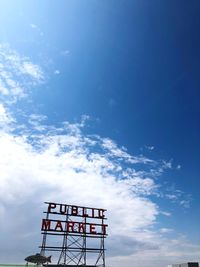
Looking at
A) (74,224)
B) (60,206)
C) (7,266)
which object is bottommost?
(7,266)

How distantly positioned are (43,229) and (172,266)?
3789 centimetres

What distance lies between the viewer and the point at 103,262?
4428 cm

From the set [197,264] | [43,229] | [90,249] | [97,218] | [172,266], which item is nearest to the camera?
[43,229]

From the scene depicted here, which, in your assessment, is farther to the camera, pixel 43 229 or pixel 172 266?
pixel 172 266

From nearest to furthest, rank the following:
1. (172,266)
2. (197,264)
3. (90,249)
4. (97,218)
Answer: (90,249)
(97,218)
(197,264)
(172,266)

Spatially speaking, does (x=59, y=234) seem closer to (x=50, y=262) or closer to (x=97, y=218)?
(x=50, y=262)

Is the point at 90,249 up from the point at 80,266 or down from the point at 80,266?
up

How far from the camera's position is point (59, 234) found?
41750 millimetres

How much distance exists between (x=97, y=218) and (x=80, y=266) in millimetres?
8570

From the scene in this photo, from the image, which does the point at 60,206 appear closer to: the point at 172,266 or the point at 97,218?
the point at 97,218

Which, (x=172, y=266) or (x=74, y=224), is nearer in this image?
(x=74, y=224)

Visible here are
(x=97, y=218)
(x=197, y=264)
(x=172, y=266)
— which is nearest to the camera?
(x=97, y=218)

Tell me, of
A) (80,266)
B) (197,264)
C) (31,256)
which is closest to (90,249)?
(80,266)

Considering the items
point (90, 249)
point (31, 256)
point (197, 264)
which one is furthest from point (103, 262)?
point (197, 264)
